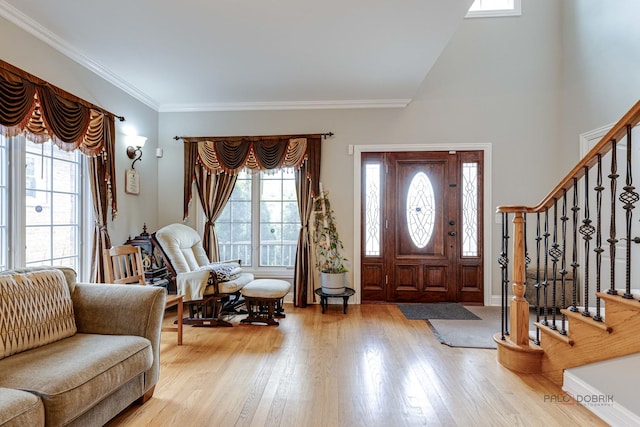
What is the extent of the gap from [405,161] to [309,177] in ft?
4.38

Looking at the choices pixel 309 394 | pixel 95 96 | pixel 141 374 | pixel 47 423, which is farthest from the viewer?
pixel 95 96


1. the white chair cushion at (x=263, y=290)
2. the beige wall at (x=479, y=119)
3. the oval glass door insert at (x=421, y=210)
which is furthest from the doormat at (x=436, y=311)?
the white chair cushion at (x=263, y=290)

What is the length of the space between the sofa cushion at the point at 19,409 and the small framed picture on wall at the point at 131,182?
9.06 ft

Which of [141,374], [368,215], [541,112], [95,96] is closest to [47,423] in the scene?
[141,374]

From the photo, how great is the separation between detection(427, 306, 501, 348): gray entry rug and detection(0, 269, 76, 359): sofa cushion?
299 cm

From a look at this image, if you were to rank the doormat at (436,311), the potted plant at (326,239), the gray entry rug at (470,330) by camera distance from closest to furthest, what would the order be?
the gray entry rug at (470,330)
the doormat at (436,311)
the potted plant at (326,239)

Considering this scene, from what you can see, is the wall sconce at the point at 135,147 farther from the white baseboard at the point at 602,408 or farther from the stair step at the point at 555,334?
the white baseboard at the point at 602,408

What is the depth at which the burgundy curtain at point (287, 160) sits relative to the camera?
4160 millimetres

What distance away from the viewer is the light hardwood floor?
1822 mm

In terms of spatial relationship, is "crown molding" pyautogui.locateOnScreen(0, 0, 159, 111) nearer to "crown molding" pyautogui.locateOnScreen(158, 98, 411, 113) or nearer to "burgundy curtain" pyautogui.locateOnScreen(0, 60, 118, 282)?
"burgundy curtain" pyautogui.locateOnScreen(0, 60, 118, 282)

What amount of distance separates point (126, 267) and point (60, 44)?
2.07 m

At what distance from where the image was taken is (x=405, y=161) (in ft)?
14.0

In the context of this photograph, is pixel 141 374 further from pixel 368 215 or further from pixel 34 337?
pixel 368 215

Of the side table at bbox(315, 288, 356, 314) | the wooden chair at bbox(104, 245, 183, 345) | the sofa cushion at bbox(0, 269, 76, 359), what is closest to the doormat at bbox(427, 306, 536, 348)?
the side table at bbox(315, 288, 356, 314)
